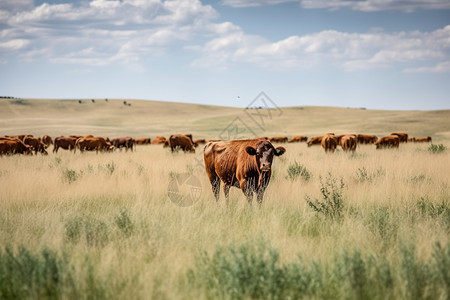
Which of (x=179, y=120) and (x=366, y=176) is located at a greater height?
(x=179, y=120)

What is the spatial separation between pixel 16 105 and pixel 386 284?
116543mm

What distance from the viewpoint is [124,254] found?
4.54m

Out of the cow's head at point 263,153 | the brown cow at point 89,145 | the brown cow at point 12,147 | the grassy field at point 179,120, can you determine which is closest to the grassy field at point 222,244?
the cow's head at point 263,153

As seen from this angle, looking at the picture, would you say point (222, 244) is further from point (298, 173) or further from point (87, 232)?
point (298, 173)

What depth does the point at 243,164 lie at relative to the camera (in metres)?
7.58

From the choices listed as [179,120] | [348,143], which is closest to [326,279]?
[348,143]

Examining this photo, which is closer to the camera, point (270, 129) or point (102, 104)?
point (270, 129)

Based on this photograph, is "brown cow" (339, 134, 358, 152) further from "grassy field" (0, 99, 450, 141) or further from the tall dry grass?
"grassy field" (0, 99, 450, 141)

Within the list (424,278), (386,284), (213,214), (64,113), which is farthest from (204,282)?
(64,113)

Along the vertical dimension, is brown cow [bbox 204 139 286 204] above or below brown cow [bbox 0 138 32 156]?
above

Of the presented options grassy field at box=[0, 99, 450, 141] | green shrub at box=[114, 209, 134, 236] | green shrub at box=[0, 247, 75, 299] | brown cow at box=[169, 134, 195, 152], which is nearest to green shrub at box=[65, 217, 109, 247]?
green shrub at box=[114, 209, 134, 236]

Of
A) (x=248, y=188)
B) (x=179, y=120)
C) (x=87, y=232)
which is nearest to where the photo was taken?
(x=87, y=232)

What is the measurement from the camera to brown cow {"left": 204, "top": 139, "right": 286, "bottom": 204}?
7.06m

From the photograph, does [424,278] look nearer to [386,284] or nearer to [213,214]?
[386,284]
